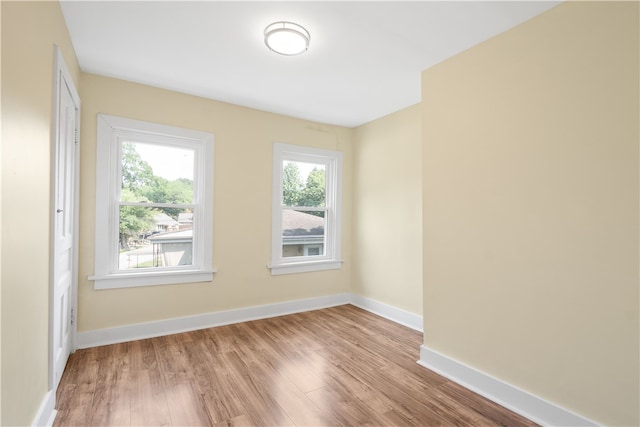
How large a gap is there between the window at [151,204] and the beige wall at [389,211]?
2020 mm

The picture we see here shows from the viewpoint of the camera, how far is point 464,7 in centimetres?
196

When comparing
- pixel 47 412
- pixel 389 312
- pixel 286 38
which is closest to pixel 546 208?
pixel 286 38

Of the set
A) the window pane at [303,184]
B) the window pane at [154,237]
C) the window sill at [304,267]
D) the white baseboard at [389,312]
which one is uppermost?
the window pane at [303,184]

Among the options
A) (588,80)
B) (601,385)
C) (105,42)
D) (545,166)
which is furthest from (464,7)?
(105,42)

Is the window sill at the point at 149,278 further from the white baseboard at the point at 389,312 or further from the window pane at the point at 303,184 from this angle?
the white baseboard at the point at 389,312

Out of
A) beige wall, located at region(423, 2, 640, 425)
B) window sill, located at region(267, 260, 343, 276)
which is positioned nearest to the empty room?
beige wall, located at region(423, 2, 640, 425)

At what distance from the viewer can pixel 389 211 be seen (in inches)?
157

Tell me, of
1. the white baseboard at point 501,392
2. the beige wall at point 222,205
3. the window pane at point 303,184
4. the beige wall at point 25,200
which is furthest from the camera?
the window pane at point 303,184

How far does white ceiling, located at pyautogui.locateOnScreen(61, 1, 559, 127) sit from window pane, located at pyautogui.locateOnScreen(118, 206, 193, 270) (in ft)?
4.28

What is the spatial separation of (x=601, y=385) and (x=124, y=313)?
145 inches

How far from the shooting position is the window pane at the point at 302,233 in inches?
164

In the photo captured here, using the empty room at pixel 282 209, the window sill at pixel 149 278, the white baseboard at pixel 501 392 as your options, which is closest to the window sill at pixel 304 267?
the empty room at pixel 282 209

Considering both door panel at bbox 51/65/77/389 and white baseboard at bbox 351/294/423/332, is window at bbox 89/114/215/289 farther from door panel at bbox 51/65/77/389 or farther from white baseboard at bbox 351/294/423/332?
white baseboard at bbox 351/294/423/332

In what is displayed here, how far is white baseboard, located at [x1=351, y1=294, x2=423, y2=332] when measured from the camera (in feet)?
11.7
